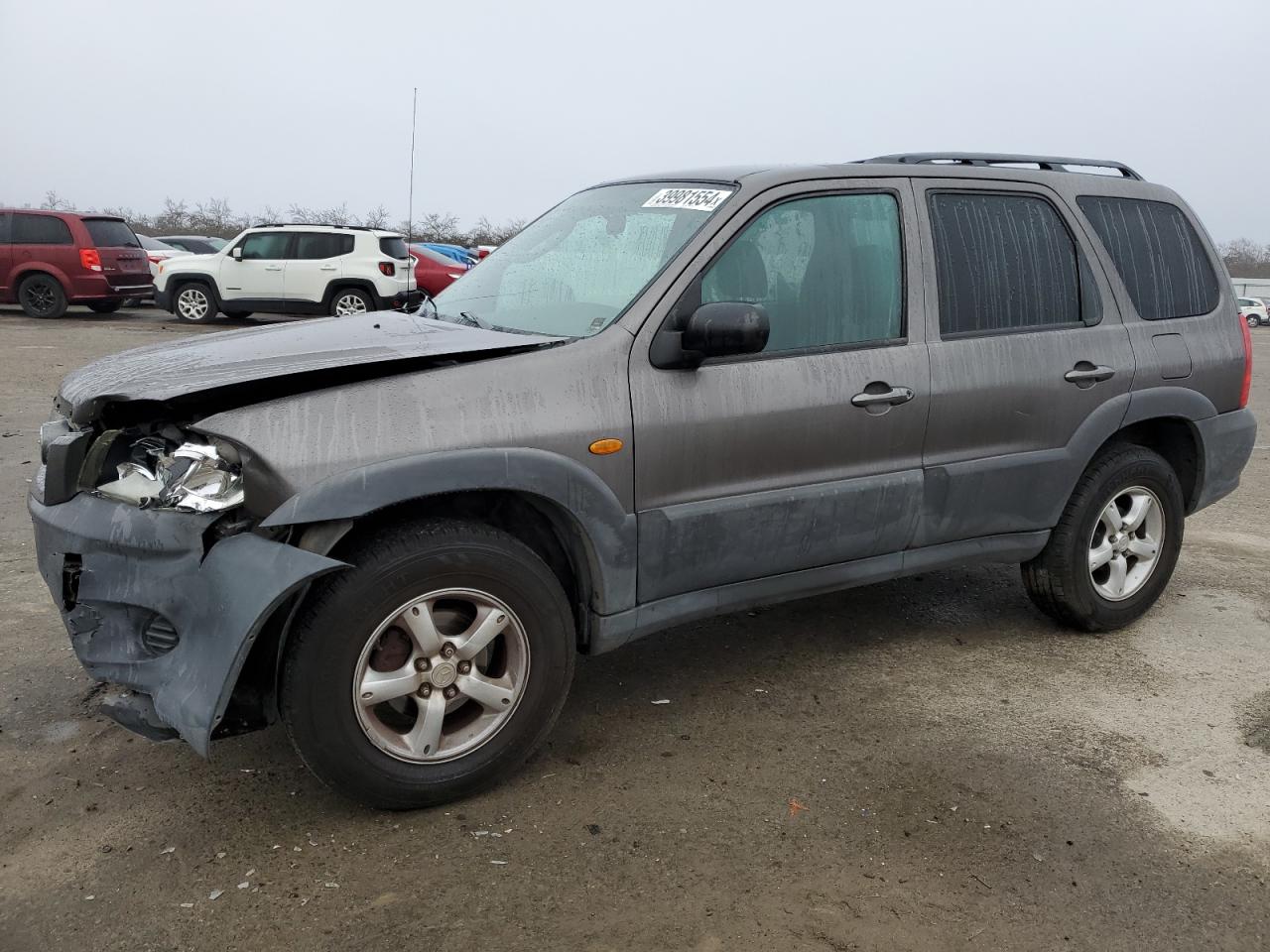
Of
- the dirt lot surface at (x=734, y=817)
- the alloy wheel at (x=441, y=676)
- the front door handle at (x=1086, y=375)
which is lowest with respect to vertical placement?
the dirt lot surface at (x=734, y=817)

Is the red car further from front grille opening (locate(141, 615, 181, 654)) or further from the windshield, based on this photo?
front grille opening (locate(141, 615, 181, 654))

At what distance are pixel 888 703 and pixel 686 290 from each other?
1.61 metres

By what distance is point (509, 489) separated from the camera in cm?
295

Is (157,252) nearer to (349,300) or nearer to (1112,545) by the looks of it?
(349,300)

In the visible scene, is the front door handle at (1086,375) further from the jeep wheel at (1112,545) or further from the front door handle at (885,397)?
the front door handle at (885,397)

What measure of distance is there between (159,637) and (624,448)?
4.38ft

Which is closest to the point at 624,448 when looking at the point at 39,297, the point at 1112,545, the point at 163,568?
the point at 163,568

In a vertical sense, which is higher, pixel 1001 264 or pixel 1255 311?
pixel 1255 311

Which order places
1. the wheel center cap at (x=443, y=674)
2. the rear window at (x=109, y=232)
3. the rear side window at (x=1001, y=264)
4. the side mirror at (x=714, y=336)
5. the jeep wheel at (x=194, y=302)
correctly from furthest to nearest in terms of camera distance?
the jeep wheel at (x=194, y=302), the rear window at (x=109, y=232), the rear side window at (x=1001, y=264), the side mirror at (x=714, y=336), the wheel center cap at (x=443, y=674)

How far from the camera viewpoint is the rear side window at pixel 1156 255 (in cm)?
433

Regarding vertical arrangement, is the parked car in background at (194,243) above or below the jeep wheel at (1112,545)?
above

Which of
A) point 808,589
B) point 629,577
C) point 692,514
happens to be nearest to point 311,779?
point 629,577

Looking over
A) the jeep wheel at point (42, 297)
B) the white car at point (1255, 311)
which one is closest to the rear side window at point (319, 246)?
the jeep wheel at point (42, 297)

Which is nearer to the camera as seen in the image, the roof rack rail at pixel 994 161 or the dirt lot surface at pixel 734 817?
the dirt lot surface at pixel 734 817
